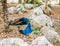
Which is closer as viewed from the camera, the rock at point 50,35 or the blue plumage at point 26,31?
the rock at point 50,35

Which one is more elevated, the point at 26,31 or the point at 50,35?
the point at 26,31

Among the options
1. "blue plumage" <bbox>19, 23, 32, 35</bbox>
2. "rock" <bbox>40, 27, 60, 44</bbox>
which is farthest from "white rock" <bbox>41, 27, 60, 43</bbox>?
A: "blue plumage" <bbox>19, 23, 32, 35</bbox>

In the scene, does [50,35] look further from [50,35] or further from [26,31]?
[26,31]

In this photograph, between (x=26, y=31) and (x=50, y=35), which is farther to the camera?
(x=26, y=31)

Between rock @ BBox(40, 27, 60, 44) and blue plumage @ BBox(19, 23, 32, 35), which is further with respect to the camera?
blue plumage @ BBox(19, 23, 32, 35)

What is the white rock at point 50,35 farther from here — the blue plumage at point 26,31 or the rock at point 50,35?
the blue plumage at point 26,31

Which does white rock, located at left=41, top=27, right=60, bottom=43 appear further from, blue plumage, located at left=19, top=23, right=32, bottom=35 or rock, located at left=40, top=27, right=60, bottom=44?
blue plumage, located at left=19, top=23, right=32, bottom=35

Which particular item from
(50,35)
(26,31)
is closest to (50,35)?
(50,35)

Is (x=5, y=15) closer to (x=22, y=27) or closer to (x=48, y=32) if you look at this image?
(x=22, y=27)

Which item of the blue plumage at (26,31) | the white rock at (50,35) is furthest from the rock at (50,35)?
the blue plumage at (26,31)

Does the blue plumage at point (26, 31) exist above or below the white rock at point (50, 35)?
above

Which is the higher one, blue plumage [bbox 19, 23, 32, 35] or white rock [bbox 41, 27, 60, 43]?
blue plumage [bbox 19, 23, 32, 35]

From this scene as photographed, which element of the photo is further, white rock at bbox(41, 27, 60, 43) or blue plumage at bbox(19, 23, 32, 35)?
blue plumage at bbox(19, 23, 32, 35)

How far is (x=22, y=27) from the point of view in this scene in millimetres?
9766
